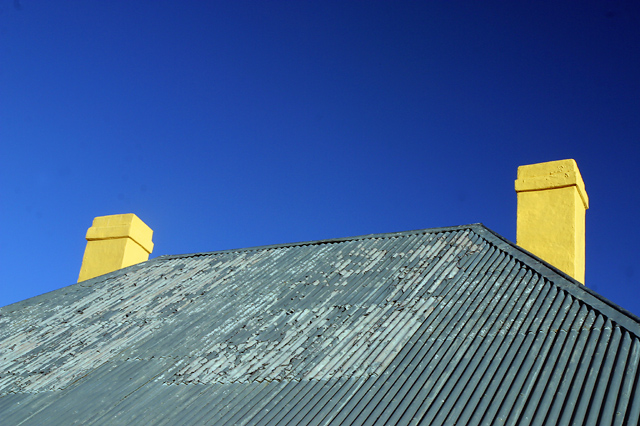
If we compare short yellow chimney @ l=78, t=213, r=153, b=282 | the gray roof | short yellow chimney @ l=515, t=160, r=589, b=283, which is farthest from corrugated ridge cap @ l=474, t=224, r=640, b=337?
short yellow chimney @ l=78, t=213, r=153, b=282

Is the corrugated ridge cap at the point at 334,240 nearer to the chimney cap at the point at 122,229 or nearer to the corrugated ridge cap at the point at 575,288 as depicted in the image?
the corrugated ridge cap at the point at 575,288

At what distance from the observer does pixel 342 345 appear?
7.30 meters

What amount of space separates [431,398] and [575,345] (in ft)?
5.05

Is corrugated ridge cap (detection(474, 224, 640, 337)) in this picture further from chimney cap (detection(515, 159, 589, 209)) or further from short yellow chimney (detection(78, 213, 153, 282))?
short yellow chimney (detection(78, 213, 153, 282))

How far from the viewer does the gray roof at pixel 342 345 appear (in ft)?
18.7

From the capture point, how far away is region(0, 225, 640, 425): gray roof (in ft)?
18.7

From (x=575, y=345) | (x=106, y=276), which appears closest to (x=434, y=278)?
(x=575, y=345)

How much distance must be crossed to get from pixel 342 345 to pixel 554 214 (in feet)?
17.2

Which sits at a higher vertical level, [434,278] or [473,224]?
[473,224]


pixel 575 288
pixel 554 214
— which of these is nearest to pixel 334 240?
pixel 554 214

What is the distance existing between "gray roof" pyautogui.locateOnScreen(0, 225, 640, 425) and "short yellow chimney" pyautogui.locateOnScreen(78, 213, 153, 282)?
11.5 feet

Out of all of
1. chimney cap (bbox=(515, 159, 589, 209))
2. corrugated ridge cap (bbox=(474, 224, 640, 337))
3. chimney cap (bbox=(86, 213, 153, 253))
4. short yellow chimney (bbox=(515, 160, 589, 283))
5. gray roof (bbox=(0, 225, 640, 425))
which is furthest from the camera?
chimney cap (bbox=(86, 213, 153, 253))

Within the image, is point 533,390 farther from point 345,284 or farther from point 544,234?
point 544,234

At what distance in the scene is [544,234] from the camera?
10648 mm
